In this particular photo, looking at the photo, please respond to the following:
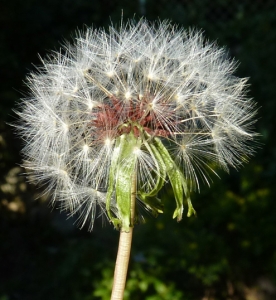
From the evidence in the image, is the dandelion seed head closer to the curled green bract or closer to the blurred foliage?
the curled green bract

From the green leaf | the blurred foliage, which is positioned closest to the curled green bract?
the green leaf

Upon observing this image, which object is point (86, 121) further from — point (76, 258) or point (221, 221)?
point (221, 221)

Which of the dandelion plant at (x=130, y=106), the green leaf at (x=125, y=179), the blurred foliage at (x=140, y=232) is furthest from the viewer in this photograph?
the blurred foliage at (x=140, y=232)

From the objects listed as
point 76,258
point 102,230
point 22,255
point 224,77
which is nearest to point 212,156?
point 224,77

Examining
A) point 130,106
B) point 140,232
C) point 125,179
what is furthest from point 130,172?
point 140,232

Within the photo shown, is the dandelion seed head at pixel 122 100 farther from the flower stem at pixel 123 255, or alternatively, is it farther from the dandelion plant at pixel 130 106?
the flower stem at pixel 123 255

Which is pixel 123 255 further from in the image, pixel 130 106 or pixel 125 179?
pixel 130 106

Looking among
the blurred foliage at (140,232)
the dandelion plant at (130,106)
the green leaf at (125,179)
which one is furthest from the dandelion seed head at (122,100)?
the blurred foliage at (140,232)
